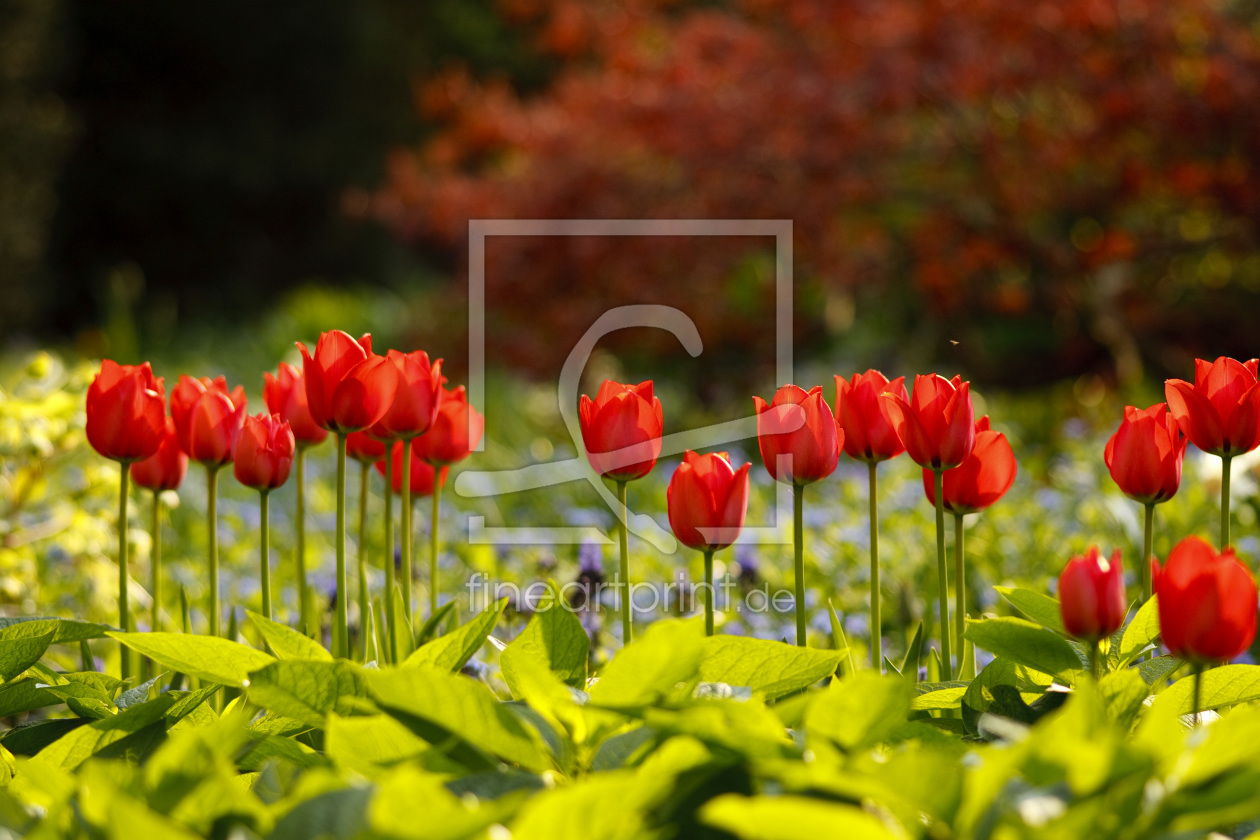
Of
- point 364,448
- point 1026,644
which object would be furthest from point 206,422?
point 1026,644

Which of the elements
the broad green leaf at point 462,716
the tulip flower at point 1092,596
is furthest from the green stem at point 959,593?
the broad green leaf at point 462,716

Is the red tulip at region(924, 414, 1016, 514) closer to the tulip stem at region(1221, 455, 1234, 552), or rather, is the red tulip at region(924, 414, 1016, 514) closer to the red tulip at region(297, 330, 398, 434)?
the tulip stem at region(1221, 455, 1234, 552)

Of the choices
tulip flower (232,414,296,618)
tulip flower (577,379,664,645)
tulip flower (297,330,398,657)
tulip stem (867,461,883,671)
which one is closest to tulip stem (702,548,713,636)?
tulip flower (577,379,664,645)

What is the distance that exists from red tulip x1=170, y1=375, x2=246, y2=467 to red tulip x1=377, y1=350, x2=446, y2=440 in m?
0.27

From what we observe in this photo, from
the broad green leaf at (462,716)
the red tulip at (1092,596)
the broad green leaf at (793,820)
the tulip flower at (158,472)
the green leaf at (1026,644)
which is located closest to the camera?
the broad green leaf at (793,820)

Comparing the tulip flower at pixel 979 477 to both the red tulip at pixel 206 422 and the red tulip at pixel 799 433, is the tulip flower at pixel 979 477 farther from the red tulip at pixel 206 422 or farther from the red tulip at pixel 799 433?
the red tulip at pixel 206 422

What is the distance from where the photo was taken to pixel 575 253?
18.4 feet

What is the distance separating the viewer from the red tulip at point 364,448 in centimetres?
168

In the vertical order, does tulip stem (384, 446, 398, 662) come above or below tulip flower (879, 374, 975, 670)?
below

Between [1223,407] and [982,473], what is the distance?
0.95 ft

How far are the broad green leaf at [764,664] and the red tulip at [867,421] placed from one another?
0.34 metres

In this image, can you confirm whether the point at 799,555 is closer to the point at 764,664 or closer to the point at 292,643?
the point at 764,664

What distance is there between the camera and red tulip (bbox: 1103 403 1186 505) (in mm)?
1349

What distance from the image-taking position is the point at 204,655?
1.17 metres
